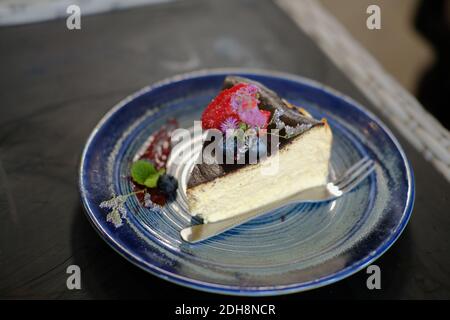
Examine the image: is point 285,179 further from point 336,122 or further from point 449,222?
point 449,222

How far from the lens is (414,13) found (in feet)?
12.2

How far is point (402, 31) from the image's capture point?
4.15 m

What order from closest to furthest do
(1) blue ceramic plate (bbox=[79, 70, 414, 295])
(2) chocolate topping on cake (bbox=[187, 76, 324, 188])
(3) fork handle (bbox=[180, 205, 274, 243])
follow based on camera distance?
1. (1) blue ceramic plate (bbox=[79, 70, 414, 295])
2. (3) fork handle (bbox=[180, 205, 274, 243])
3. (2) chocolate topping on cake (bbox=[187, 76, 324, 188])

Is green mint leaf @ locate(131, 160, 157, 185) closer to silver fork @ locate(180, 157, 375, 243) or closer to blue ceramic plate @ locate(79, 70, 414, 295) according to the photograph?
blue ceramic plate @ locate(79, 70, 414, 295)

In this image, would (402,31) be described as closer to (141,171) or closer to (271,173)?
(271,173)

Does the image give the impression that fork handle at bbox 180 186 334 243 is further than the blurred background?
No

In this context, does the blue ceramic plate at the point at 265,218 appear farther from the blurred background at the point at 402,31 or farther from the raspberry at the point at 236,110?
the blurred background at the point at 402,31

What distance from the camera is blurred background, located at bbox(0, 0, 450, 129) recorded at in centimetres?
267

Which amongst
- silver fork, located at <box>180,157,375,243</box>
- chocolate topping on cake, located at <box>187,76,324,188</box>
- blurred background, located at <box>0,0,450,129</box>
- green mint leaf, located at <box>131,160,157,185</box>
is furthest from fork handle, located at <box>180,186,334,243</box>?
blurred background, located at <box>0,0,450,129</box>

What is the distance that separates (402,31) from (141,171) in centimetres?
321

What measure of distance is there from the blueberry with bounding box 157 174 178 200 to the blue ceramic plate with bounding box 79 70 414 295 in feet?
0.12

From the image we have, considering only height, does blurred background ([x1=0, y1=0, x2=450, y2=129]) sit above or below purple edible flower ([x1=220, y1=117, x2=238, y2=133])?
above

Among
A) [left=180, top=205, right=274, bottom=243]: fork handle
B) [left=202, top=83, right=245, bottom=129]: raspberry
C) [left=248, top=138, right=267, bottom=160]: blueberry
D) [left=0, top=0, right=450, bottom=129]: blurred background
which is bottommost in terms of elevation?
[left=180, top=205, right=274, bottom=243]: fork handle

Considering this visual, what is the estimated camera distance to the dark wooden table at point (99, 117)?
59.2 inches
